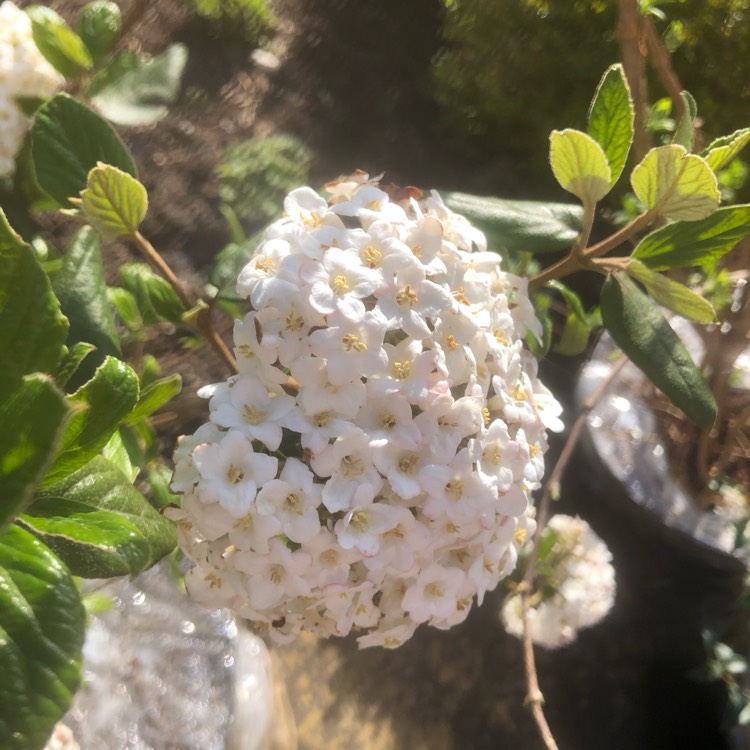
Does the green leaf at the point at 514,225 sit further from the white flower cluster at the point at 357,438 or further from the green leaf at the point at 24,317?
the green leaf at the point at 24,317

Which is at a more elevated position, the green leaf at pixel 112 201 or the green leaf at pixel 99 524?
the green leaf at pixel 112 201

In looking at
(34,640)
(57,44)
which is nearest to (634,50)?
(57,44)

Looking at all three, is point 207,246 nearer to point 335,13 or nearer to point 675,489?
point 335,13

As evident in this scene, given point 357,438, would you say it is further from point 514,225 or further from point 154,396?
point 514,225

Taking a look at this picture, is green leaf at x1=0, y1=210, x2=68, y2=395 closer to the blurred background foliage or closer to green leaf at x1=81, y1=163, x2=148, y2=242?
green leaf at x1=81, y1=163, x2=148, y2=242

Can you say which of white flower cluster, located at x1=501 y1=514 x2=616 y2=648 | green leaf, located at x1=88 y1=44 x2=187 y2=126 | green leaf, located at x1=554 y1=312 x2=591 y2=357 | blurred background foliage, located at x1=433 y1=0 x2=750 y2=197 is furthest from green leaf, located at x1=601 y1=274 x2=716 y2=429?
blurred background foliage, located at x1=433 y1=0 x2=750 y2=197

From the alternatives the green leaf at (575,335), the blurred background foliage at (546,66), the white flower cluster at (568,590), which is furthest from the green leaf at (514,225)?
the blurred background foliage at (546,66)
